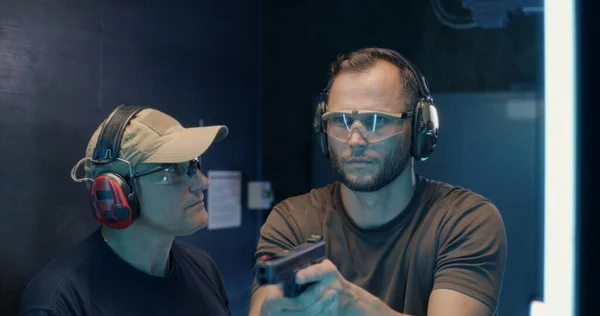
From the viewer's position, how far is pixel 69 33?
2123mm

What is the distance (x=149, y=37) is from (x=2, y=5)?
76 centimetres

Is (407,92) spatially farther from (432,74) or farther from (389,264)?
(432,74)

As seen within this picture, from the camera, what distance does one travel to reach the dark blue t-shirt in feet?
5.09

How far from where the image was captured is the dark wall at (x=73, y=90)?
1.90m

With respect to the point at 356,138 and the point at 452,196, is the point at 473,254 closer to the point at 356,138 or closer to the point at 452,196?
the point at 452,196

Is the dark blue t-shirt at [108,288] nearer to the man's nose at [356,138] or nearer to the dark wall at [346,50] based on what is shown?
the man's nose at [356,138]

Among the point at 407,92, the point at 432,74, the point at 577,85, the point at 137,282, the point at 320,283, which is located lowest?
the point at 137,282

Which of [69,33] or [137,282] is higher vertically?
[69,33]

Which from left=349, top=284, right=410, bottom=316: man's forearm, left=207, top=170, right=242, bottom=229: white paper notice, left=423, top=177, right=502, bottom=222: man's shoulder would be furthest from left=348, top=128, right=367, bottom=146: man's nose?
left=207, top=170, right=242, bottom=229: white paper notice

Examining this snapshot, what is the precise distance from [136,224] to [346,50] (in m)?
1.80

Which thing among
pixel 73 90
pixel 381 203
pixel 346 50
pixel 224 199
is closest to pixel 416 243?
pixel 381 203

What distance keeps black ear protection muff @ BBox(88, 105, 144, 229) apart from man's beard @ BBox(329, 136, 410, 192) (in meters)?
0.63

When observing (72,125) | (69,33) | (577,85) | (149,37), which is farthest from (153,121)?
(577,85)

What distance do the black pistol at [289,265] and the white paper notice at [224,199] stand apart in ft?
5.74
